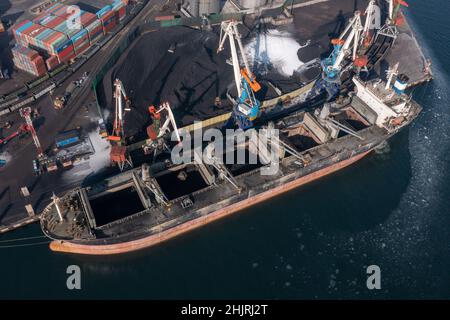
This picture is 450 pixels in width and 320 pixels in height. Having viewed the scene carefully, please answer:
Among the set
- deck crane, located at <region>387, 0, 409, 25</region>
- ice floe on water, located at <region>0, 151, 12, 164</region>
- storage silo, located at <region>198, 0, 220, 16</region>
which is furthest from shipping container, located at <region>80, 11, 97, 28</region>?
deck crane, located at <region>387, 0, 409, 25</region>

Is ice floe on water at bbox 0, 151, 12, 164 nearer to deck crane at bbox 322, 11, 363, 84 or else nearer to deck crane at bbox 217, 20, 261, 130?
deck crane at bbox 217, 20, 261, 130

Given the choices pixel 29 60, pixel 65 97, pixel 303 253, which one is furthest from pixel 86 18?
pixel 303 253

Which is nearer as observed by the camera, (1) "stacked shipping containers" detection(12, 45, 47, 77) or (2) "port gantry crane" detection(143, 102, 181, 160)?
(2) "port gantry crane" detection(143, 102, 181, 160)

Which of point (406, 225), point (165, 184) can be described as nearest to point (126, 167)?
point (165, 184)

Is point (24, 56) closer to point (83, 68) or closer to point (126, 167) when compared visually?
point (83, 68)

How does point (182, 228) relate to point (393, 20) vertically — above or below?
below

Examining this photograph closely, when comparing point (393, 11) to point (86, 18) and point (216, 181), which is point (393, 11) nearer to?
point (216, 181)

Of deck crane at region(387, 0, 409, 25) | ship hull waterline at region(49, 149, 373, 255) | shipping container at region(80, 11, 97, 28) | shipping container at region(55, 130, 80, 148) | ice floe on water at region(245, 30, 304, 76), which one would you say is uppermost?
shipping container at region(80, 11, 97, 28)
